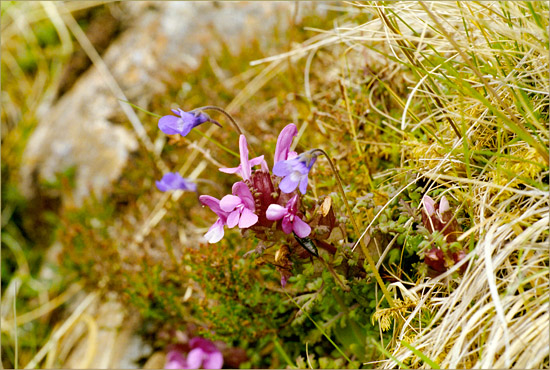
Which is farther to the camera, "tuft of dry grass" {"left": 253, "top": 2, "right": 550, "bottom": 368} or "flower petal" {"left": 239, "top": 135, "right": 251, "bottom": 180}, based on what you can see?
"flower petal" {"left": 239, "top": 135, "right": 251, "bottom": 180}

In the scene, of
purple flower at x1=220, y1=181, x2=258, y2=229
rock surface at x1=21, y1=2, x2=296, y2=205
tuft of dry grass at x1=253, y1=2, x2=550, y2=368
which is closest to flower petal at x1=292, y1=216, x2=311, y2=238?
purple flower at x1=220, y1=181, x2=258, y2=229

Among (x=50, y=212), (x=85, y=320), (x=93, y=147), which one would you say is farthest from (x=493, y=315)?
(x=50, y=212)

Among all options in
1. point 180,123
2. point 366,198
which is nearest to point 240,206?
point 180,123

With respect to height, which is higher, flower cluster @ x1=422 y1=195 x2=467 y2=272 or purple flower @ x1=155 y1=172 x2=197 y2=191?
flower cluster @ x1=422 y1=195 x2=467 y2=272

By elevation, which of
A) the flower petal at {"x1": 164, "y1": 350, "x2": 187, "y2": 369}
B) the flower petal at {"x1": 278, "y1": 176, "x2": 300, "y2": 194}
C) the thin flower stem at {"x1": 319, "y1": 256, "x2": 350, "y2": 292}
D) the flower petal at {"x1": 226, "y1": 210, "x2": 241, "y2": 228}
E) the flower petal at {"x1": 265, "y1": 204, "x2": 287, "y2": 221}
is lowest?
the flower petal at {"x1": 164, "y1": 350, "x2": 187, "y2": 369}

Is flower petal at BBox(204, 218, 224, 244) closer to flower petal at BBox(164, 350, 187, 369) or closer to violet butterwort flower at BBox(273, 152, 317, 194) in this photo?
violet butterwort flower at BBox(273, 152, 317, 194)

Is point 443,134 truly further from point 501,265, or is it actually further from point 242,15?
point 242,15

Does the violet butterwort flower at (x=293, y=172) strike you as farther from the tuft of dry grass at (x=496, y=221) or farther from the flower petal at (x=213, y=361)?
the flower petal at (x=213, y=361)
